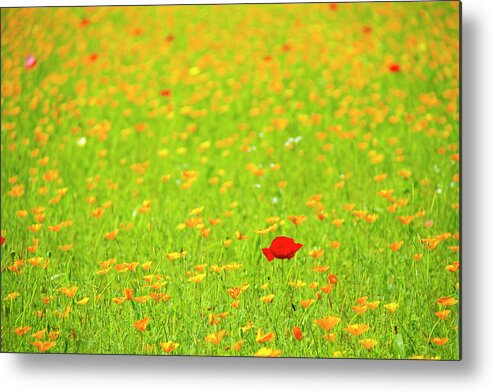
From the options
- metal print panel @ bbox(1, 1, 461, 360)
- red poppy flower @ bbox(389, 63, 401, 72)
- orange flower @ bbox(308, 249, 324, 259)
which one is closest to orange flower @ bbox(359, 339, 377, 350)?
metal print panel @ bbox(1, 1, 461, 360)

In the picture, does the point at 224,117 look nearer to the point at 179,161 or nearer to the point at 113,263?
the point at 179,161

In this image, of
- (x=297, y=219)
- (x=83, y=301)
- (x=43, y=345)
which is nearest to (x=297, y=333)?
(x=297, y=219)

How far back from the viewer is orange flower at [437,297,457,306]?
2.55 m

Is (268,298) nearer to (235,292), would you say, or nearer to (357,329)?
(235,292)

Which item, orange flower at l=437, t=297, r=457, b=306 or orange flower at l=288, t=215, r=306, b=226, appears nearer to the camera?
orange flower at l=437, t=297, r=457, b=306

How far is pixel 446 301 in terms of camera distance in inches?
100

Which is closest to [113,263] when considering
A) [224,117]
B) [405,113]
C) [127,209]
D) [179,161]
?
[127,209]

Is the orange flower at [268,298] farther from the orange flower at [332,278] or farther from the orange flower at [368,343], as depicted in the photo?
the orange flower at [368,343]

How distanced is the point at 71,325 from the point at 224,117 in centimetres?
81

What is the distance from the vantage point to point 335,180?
106 inches

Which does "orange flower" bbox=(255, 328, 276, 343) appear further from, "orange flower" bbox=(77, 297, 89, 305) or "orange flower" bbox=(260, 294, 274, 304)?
"orange flower" bbox=(77, 297, 89, 305)

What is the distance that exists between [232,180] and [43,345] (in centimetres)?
77

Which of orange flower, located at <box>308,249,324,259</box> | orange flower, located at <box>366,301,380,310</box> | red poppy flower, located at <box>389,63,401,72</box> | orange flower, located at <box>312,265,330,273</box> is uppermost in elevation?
red poppy flower, located at <box>389,63,401,72</box>

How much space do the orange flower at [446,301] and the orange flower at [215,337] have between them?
2.12 feet
